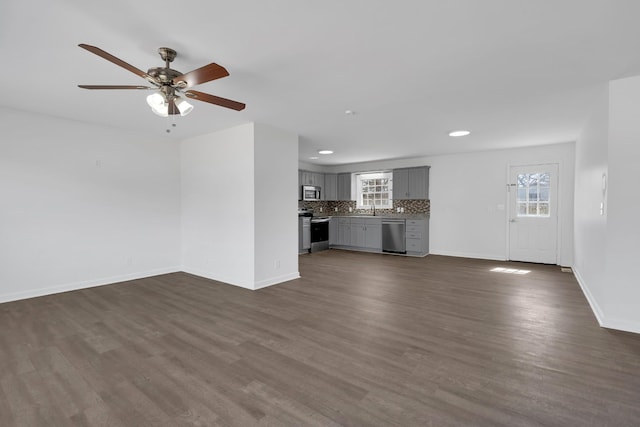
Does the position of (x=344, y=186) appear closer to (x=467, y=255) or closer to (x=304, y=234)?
(x=304, y=234)

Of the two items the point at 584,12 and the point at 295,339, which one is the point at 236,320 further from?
the point at 584,12

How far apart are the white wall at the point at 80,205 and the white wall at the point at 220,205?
0.36 metres

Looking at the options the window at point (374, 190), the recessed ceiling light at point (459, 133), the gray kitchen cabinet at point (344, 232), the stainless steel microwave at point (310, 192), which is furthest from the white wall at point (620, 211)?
the stainless steel microwave at point (310, 192)

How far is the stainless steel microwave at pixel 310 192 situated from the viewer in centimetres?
797

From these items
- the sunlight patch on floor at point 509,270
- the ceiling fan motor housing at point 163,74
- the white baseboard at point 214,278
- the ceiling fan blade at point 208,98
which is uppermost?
the ceiling fan motor housing at point 163,74

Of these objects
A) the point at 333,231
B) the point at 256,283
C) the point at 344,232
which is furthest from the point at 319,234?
the point at 256,283

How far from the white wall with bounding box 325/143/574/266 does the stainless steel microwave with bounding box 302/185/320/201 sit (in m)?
2.47

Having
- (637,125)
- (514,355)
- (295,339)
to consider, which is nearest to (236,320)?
(295,339)

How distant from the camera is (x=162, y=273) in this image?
17.4 feet

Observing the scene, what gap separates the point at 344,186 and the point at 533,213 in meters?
4.47

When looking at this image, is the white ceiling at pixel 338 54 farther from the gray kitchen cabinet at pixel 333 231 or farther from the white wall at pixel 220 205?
the gray kitchen cabinet at pixel 333 231

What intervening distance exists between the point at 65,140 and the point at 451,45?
4909mm

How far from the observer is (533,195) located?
623 centimetres

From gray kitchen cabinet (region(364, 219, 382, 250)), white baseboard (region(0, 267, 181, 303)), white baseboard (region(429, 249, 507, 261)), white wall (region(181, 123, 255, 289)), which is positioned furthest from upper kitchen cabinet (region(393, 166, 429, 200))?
white baseboard (region(0, 267, 181, 303))
